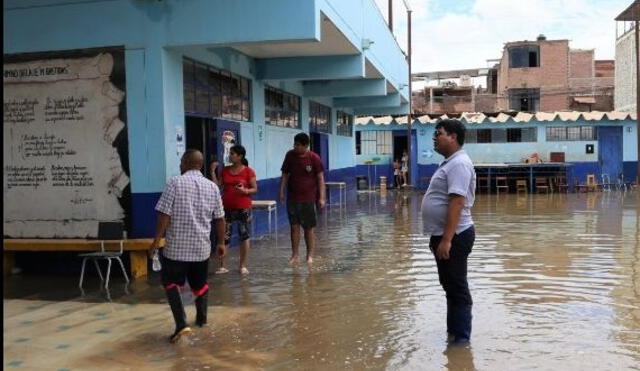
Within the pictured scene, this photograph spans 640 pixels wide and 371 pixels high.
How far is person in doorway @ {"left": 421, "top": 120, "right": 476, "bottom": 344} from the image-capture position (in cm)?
481

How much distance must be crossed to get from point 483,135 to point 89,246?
21510 mm

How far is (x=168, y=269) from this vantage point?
209 inches

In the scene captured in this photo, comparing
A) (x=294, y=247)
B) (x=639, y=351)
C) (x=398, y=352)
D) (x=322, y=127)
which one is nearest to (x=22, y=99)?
(x=294, y=247)

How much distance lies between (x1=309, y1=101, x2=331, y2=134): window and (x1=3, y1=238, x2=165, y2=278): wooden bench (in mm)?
9437

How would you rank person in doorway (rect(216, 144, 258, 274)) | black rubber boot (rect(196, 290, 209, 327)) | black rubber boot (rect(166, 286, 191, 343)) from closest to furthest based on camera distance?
black rubber boot (rect(166, 286, 191, 343)), black rubber boot (rect(196, 290, 209, 327)), person in doorway (rect(216, 144, 258, 274))

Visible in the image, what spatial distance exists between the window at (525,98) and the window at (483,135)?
1493cm

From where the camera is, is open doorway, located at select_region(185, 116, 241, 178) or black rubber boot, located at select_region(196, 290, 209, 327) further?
open doorway, located at select_region(185, 116, 241, 178)

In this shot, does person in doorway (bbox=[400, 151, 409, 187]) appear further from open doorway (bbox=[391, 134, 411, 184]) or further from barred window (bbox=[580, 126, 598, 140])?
barred window (bbox=[580, 126, 598, 140])

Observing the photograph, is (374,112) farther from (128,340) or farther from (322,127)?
(128,340)

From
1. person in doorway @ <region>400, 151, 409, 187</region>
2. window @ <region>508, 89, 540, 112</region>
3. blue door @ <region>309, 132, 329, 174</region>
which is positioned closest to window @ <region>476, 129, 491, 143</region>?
person in doorway @ <region>400, 151, 409, 187</region>

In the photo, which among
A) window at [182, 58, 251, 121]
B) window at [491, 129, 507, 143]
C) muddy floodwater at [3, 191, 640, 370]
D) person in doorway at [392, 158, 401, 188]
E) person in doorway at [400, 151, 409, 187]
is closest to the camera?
muddy floodwater at [3, 191, 640, 370]

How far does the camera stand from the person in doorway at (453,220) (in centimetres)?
481

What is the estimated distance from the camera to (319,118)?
18391 mm

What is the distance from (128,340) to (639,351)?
12.7 ft
